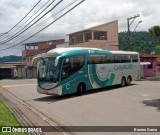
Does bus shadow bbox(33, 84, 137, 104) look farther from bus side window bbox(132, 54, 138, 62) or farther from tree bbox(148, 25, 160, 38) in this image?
tree bbox(148, 25, 160, 38)

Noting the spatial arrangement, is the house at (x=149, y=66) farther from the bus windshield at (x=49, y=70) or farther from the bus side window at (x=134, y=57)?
the bus windshield at (x=49, y=70)

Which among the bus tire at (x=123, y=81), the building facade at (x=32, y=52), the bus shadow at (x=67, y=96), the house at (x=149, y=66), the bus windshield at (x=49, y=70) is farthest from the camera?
the building facade at (x=32, y=52)

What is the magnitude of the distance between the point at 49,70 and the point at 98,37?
1609 inches

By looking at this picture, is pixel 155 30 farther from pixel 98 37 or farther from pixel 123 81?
pixel 98 37

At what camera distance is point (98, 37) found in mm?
60281

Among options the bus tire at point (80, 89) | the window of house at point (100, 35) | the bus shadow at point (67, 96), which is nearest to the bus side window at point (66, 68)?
the bus shadow at point (67, 96)

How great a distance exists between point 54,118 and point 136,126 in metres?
3.98

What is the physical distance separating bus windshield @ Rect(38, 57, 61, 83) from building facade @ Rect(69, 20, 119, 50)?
35.9 m

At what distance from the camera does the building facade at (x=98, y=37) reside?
57344 millimetres

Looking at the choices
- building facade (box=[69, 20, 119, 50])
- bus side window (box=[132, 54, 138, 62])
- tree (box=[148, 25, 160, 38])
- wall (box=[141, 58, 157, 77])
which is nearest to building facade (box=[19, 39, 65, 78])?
building facade (box=[69, 20, 119, 50])

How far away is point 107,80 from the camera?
2467cm

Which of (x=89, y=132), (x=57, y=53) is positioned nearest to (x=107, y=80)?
(x=57, y=53)

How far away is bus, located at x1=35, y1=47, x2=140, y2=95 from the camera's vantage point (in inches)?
781

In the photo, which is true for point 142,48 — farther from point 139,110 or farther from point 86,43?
point 139,110
